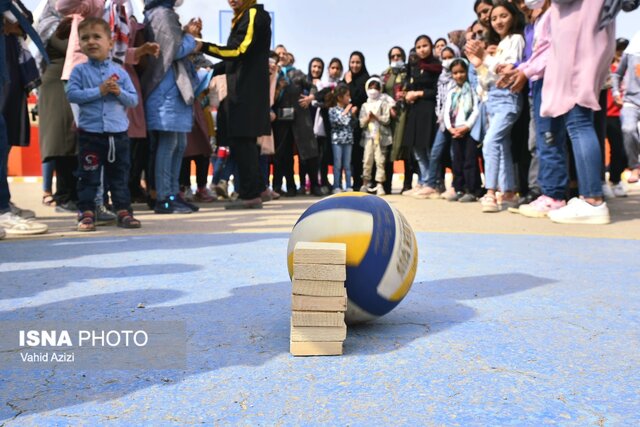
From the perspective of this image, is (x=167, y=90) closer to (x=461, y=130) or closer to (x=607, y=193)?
(x=461, y=130)

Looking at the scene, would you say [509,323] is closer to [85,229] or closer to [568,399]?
[568,399]

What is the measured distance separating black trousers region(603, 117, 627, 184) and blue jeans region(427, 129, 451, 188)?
2.40 m

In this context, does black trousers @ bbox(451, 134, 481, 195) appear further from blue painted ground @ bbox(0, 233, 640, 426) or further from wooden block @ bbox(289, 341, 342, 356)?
wooden block @ bbox(289, 341, 342, 356)

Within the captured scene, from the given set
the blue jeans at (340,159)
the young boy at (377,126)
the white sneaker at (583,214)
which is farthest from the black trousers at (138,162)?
the white sneaker at (583,214)

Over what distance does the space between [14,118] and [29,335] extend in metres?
4.80

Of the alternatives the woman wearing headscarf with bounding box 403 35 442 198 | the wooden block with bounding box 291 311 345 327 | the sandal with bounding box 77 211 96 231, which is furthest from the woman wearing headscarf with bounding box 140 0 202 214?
the wooden block with bounding box 291 311 345 327

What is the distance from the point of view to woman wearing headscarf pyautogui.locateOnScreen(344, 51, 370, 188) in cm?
1064

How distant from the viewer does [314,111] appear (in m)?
10.7

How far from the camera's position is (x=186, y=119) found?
662cm

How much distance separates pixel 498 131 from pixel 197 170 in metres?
4.19

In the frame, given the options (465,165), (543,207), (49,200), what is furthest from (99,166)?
(465,165)

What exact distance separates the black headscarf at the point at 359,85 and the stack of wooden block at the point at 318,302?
8.65m

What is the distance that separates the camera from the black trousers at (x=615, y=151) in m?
9.27

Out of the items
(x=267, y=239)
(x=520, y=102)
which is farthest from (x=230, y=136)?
(x=520, y=102)
